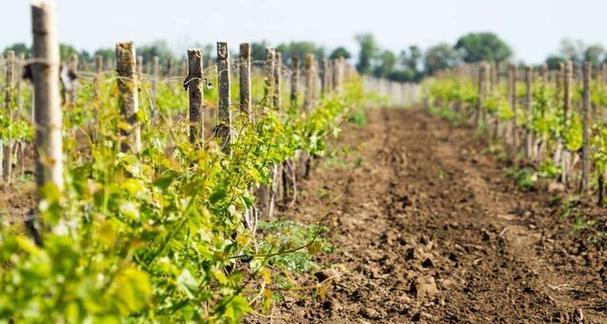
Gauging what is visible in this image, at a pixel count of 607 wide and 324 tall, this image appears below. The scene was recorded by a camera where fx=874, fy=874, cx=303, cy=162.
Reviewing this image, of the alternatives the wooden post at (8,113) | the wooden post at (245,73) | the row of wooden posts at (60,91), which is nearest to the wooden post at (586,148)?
the wooden post at (245,73)

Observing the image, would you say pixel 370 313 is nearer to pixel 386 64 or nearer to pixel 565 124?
pixel 565 124

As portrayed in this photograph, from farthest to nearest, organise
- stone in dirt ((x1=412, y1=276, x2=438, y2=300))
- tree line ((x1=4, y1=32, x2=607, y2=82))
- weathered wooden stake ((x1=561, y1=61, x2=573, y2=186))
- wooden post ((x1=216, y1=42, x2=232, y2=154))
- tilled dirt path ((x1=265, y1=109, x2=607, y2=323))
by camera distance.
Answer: tree line ((x1=4, y1=32, x2=607, y2=82)) < weathered wooden stake ((x1=561, y1=61, x2=573, y2=186)) < wooden post ((x1=216, y1=42, x2=232, y2=154)) < stone in dirt ((x1=412, y1=276, x2=438, y2=300)) < tilled dirt path ((x1=265, y1=109, x2=607, y2=323))

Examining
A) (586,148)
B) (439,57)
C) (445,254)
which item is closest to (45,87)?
(445,254)

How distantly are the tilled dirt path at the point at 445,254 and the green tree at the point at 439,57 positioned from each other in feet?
361

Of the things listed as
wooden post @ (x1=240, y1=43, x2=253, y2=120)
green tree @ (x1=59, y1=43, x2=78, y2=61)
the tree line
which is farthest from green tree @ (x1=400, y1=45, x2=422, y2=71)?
wooden post @ (x1=240, y1=43, x2=253, y2=120)

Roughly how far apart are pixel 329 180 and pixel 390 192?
1.19m

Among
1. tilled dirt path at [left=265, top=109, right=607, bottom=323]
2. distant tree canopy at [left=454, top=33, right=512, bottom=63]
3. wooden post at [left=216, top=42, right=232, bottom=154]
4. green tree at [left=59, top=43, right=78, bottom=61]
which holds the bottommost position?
tilled dirt path at [left=265, top=109, right=607, bottom=323]

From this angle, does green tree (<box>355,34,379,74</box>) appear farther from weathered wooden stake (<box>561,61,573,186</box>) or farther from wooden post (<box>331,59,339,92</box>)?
weathered wooden stake (<box>561,61,573,186</box>)

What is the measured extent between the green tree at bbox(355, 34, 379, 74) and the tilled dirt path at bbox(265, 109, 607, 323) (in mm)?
100275

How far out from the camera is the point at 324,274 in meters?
7.33

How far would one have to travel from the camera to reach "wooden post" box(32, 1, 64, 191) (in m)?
3.47

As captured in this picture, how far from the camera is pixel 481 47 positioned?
126 meters

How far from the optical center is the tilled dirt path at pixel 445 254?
21.7 ft

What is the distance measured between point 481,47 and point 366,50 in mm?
20034
